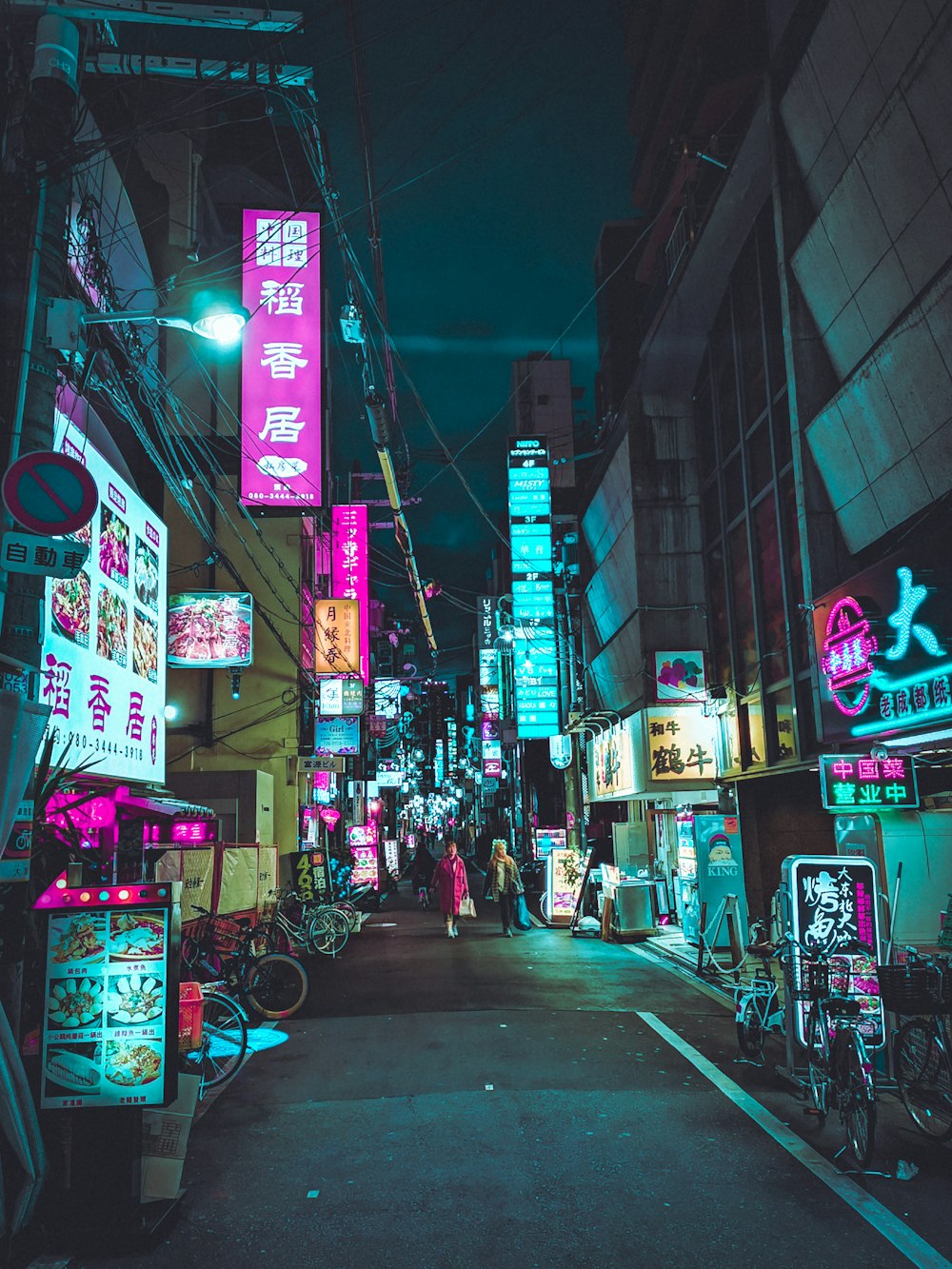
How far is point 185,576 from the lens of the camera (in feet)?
94.3

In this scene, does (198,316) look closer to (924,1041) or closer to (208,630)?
(924,1041)

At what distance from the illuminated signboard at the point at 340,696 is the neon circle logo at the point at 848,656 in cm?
1760

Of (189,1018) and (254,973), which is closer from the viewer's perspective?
(189,1018)

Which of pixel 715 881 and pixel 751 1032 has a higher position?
pixel 715 881

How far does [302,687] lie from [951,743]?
70.0 ft

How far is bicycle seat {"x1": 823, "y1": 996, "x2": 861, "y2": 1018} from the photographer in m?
7.15

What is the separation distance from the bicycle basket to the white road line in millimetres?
1328

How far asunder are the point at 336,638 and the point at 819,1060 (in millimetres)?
22888

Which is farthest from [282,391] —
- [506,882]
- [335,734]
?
[335,734]

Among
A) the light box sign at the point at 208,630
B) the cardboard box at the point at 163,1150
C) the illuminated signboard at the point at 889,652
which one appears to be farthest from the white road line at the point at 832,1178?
the light box sign at the point at 208,630

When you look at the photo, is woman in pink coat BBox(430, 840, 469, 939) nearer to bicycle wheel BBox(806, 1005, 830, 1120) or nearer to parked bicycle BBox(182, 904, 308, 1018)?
parked bicycle BBox(182, 904, 308, 1018)

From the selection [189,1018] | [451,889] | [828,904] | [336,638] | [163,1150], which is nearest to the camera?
[163,1150]

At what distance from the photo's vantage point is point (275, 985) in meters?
12.2

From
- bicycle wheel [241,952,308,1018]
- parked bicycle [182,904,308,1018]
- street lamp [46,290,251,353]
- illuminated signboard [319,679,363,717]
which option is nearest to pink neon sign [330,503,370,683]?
illuminated signboard [319,679,363,717]
